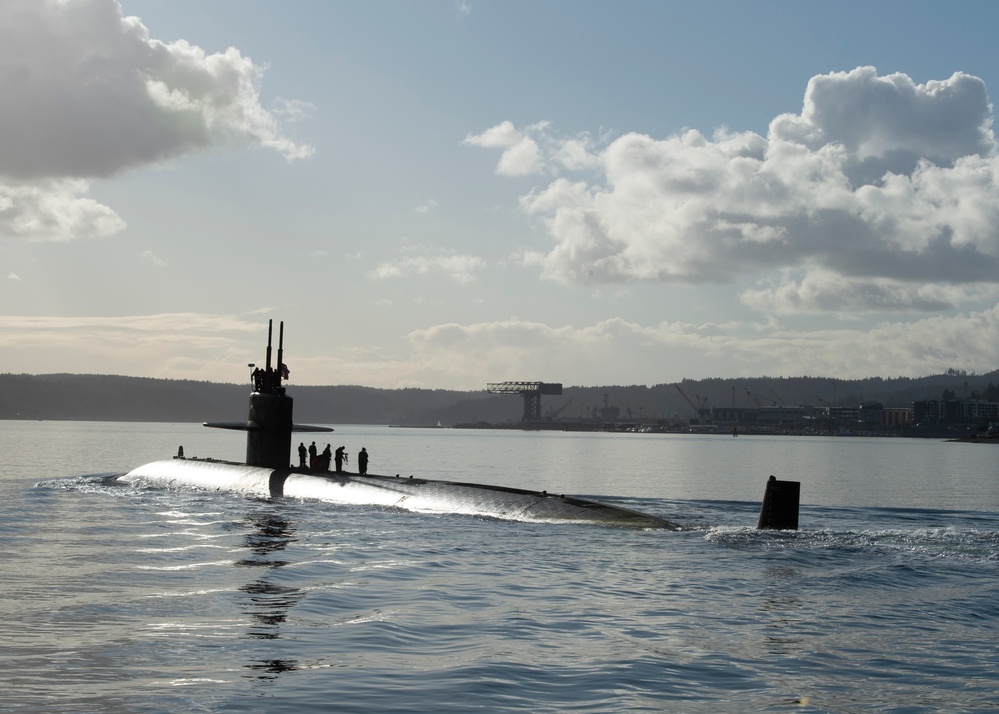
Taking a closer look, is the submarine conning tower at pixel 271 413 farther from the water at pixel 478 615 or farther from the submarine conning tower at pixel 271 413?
the water at pixel 478 615

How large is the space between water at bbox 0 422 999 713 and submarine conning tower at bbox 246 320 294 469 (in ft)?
23.0

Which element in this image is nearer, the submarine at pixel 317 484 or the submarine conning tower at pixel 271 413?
the submarine at pixel 317 484

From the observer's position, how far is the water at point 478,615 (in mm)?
10578

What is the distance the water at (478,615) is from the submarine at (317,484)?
41.9 inches

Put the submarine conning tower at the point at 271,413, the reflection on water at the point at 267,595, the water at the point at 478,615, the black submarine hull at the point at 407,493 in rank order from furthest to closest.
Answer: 1. the submarine conning tower at the point at 271,413
2. the black submarine hull at the point at 407,493
3. the reflection on water at the point at 267,595
4. the water at the point at 478,615

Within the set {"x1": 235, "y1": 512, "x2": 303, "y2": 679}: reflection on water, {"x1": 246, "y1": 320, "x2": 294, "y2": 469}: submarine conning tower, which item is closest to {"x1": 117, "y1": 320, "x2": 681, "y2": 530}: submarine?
{"x1": 246, "y1": 320, "x2": 294, "y2": 469}: submarine conning tower

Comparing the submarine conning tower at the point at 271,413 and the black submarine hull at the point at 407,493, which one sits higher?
the submarine conning tower at the point at 271,413

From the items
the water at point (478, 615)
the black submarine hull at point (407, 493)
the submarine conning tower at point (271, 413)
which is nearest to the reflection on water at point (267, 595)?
the water at point (478, 615)

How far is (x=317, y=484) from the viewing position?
3300 centimetres

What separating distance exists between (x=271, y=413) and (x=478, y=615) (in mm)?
22694

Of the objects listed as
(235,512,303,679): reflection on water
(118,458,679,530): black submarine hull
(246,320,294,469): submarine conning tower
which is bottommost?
(235,512,303,679): reflection on water

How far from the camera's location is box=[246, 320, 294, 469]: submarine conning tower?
35.6 m

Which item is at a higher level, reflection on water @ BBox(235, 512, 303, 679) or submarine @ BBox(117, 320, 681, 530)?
submarine @ BBox(117, 320, 681, 530)

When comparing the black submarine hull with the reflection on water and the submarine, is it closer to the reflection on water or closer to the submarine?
the submarine
